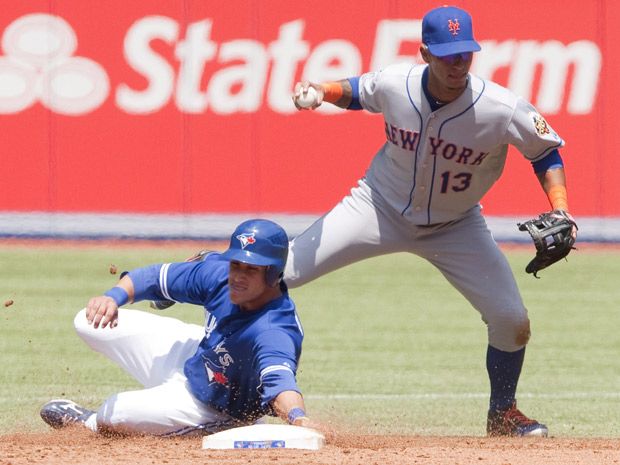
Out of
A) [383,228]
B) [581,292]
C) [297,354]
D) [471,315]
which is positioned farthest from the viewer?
[581,292]

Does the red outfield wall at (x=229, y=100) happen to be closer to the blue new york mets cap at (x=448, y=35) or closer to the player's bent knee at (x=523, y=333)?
the player's bent knee at (x=523, y=333)

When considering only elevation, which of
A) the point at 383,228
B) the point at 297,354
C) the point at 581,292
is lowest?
the point at 581,292

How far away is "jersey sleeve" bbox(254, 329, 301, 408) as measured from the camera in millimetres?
5266

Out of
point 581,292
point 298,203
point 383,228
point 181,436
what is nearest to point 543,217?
point 383,228

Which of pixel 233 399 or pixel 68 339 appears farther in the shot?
pixel 68 339

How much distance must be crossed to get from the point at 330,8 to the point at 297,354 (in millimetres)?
9172

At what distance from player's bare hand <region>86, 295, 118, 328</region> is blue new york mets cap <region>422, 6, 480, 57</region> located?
6.17 ft

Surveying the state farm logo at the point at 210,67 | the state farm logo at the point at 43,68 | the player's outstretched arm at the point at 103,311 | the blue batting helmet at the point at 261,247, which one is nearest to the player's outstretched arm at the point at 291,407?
the blue batting helmet at the point at 261,247

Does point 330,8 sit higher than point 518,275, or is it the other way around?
point 330,8

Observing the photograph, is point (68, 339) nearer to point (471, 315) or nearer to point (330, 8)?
point (471, 315)

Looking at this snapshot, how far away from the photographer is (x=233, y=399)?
19.1ft

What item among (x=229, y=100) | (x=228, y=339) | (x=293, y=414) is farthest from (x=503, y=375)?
(x=229, y=100)

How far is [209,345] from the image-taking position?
18.9ft

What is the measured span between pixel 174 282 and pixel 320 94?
3.82 ft
